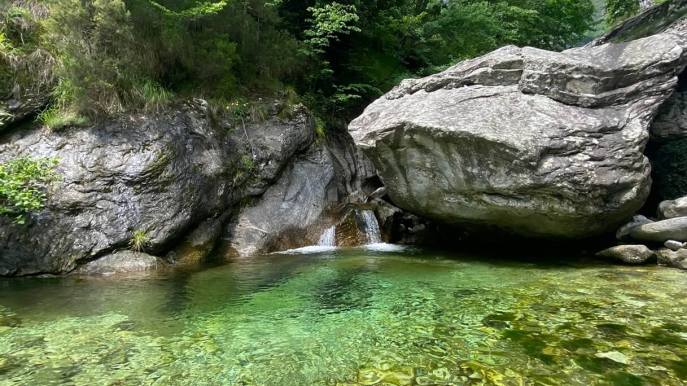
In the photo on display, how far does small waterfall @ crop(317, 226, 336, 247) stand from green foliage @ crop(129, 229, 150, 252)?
423 cm

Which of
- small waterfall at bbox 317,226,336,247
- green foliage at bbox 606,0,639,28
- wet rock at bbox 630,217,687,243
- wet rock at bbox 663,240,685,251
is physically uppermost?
green foliage at bbox 606,0,639,28

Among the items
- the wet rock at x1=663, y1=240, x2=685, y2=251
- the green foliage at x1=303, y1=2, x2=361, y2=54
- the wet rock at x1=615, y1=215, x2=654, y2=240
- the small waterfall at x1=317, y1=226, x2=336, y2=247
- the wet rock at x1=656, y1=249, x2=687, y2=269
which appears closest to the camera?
the wet rock at x1=656, y1=249, x2=687, y2=269

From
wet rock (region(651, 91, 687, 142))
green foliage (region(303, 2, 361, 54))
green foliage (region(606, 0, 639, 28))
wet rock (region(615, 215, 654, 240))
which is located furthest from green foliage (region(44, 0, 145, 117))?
green foliage (region(606, 0, 639, 28))

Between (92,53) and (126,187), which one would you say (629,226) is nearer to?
(126,187)

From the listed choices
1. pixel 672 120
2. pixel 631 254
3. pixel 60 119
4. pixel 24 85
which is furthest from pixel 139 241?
pixel 672 120

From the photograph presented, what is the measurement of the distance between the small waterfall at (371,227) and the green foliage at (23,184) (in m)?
7.14

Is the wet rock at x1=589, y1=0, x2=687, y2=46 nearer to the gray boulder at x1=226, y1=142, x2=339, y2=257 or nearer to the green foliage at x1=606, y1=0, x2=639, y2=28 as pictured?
the green foliage at x1=606, y1=0, x2=639, y2=28

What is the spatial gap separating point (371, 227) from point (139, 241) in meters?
5.69

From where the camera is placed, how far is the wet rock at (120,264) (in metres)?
8.73

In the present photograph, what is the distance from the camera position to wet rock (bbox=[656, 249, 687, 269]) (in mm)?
7478

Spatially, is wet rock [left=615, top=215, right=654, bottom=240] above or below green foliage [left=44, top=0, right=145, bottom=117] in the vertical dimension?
below

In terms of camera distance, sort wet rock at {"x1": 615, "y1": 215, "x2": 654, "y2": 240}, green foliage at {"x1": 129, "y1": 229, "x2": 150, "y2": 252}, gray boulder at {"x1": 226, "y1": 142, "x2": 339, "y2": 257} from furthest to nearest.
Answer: gray boulder at {"x1": 226, "y1": 142, "x2": 339, "y2": 257}, green foliage at {"x1": 129, "y1": 229, "x2": 150, "y2": 252}, wet rock at {"x1": 615, "y1": 215, "x2": 654, "y2": 240}

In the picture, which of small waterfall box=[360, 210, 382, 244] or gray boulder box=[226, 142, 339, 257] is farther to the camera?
small waterfall box=[360, 210, 382, 244]

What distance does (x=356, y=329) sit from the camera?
510cm
